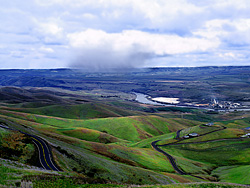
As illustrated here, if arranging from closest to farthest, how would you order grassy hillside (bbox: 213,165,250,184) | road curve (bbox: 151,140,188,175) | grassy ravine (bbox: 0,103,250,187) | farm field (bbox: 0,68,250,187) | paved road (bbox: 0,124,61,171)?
farm field (bbox: 0,68,250,187) → paved road (bbox: 0,124,61,171) → grassy ravine (bbox: 0,103,250,187) → grassy hillside (bbox: 213,165,250,184) → road curve (bbox: 151,140,188,175)

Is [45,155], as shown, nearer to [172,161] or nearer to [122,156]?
[122,156]

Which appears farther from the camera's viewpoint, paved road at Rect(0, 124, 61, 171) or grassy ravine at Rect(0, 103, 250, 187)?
grassy ravine at Rect(0, 103, 250, 187)

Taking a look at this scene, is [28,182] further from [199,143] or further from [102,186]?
[199,143]

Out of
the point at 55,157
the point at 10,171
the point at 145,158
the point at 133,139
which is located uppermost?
the point at 10,171

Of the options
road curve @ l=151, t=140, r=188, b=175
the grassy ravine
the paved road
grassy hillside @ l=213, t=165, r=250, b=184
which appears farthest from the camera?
road curve @ l=151, t=140, r=188, b=175

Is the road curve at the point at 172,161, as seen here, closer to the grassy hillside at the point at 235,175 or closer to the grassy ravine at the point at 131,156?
the grassy ravine at the point at 131,156

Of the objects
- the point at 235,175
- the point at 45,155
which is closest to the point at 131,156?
the point at 45,155

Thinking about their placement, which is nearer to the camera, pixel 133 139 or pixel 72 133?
pixel 72 133

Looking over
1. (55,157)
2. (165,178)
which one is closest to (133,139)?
(165,178)

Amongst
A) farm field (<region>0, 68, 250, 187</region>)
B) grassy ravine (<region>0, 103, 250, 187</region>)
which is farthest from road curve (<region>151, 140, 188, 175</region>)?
grassy ravine (<region>0, 103, 250, 187</region>)

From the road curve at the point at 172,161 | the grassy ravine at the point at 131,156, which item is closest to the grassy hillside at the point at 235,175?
the grassy ravine at the point at 131,156

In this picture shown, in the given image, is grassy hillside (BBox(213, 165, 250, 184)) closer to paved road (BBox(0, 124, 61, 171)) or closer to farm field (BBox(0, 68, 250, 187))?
farm field (BBox(0, 68, 250, 187))
